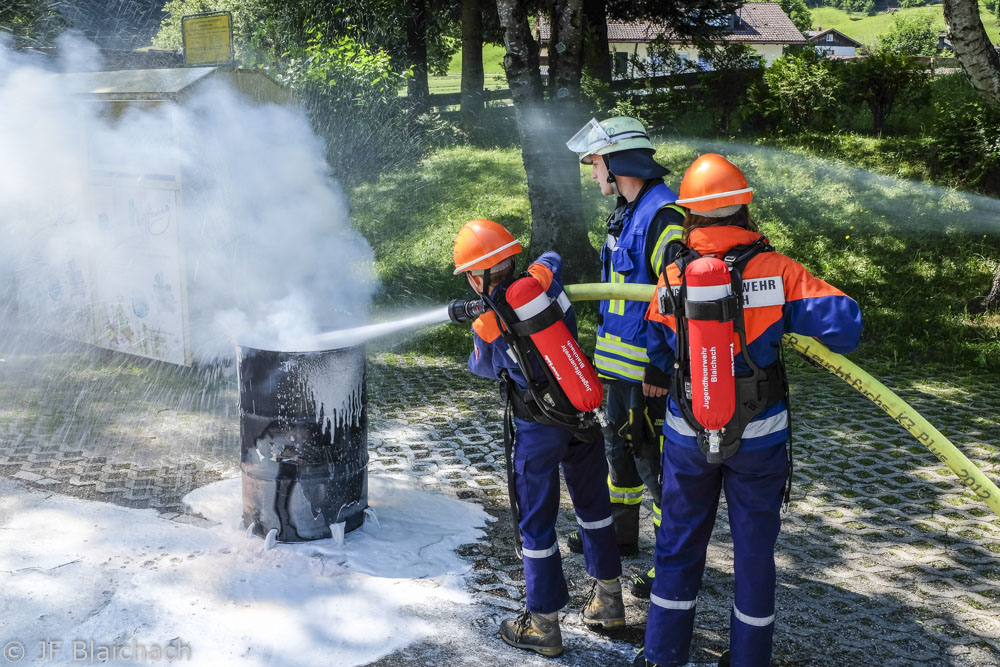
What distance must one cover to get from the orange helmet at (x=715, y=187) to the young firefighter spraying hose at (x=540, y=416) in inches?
27.2

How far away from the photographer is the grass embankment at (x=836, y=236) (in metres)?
9.06

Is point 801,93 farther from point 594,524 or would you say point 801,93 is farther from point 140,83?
point 594,524

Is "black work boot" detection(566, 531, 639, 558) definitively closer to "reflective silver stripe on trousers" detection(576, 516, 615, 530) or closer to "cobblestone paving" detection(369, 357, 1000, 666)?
"cobblestone paving" detection(369, 357, 1000, 666)

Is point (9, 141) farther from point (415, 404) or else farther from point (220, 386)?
point (415, 404)

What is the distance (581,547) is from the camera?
4586 mm

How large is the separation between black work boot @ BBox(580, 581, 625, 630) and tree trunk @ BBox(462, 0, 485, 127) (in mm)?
15966

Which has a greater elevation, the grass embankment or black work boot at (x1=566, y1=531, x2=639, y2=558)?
the grass embankment

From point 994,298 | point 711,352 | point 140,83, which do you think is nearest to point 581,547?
point 711,352

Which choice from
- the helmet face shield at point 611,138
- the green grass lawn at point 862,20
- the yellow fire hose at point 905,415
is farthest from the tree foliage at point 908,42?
the green grass lawn at point 862,20

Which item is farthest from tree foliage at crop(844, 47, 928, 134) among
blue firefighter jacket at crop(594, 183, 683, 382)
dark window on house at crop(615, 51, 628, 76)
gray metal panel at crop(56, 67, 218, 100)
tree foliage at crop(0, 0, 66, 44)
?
tree foliage at crop(0, 0, 66, 44)

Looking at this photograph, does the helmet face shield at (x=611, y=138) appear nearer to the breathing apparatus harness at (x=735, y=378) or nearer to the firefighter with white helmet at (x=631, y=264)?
the firefighter with white helmet at (x=631, y=264)

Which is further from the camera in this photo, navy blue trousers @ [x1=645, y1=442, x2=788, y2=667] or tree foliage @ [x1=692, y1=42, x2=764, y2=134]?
tree foliage @ [x1=692, y1=42, x2=764, y2=134]

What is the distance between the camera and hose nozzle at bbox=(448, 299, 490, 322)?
356cm

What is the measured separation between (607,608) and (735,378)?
1.34 metres
